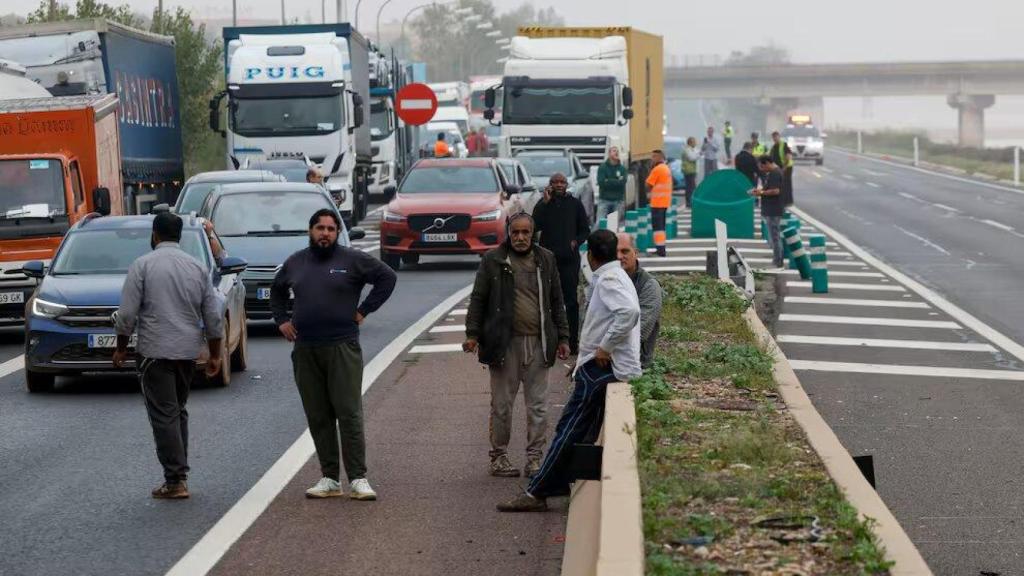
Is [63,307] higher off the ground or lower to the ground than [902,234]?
higher

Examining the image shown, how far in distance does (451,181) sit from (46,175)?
9.35m

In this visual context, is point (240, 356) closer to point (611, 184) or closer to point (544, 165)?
point (611, 184)

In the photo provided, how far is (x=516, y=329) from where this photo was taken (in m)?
11.6

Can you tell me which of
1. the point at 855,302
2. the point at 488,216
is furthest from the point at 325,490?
the point at 488,216

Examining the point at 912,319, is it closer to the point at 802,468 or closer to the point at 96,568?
the point at 802,468

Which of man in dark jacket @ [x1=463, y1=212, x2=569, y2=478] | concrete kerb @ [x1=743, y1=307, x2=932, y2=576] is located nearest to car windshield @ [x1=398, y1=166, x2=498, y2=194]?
concrete kerb @ [x1=743, y1=307, x2=932, y2=576]

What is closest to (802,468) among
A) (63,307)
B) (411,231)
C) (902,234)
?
(63,307)

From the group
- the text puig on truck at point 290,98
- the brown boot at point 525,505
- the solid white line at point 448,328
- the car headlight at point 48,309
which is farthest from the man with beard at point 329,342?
the text puig on truck at point 290,98

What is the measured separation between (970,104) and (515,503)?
424 ft

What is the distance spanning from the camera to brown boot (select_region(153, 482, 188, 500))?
1085 centimetres

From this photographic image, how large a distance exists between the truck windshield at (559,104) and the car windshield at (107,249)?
75.7ft

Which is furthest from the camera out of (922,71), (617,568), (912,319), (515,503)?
(922,71)

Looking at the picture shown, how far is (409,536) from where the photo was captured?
9711mm

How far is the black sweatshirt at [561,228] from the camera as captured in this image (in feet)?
57.1
